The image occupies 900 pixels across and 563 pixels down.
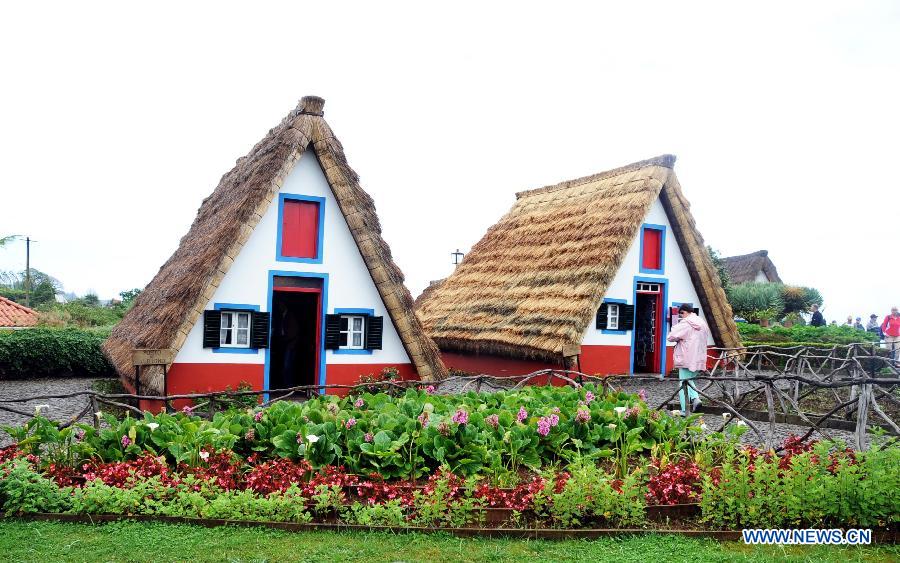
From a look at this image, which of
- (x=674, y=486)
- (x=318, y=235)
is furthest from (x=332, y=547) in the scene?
(x=318, y=235)

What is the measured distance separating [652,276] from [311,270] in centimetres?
837

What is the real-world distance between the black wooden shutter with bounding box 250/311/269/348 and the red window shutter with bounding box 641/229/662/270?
891 centimetres

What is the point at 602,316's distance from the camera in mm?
16906

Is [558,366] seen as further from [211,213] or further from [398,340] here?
[211,213]

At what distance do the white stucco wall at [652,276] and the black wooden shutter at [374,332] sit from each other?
501 cm

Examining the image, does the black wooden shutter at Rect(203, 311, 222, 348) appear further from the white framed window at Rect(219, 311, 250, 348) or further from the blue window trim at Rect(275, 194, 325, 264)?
the blue window trim at Rect(275, 194, 325, 264)

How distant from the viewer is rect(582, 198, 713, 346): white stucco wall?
16922 mm

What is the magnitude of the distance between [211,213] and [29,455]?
981cm

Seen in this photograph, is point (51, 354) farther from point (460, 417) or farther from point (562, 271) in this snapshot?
point (460, 417)

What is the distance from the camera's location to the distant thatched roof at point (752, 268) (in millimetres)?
45438

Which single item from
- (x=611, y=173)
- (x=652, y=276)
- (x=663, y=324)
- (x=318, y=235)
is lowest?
(x=663, y=324)

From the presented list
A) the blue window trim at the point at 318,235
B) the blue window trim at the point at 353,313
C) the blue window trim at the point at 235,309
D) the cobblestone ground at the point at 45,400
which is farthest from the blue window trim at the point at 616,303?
the cobblestone ground at the point at 45,400

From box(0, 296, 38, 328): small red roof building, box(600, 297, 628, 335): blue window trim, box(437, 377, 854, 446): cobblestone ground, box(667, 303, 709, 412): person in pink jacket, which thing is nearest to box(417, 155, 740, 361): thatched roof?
box(600, 297, 628, 335): blue window trim

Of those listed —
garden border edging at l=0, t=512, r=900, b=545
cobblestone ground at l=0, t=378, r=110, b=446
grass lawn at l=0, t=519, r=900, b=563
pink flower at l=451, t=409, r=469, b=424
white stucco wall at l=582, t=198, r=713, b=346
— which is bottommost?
cobblestone ground at l=0, t=378, r=110, b=446
